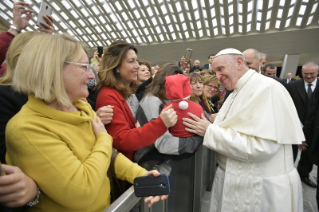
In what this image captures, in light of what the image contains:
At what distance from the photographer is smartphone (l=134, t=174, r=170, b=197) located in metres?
0.91

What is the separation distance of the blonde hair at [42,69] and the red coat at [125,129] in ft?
1.98

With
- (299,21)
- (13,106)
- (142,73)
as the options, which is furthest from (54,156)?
(299,21)

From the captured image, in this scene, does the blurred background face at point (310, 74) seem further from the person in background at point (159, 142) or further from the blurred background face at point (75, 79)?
the blurred background face at point (75, 79)

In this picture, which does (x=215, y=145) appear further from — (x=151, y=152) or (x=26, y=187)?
(x=26, y=187)

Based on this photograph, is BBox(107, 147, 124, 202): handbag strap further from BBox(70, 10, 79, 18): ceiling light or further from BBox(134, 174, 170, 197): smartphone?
BBox(70, 10, 79, 18): ceiling light

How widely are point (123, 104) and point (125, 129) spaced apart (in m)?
0.27

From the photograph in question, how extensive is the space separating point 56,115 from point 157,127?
0.70 meters

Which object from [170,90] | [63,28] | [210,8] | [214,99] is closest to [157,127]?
[170,90]

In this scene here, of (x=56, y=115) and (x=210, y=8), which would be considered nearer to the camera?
(x=56, y=115)

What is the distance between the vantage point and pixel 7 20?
21.0 meters

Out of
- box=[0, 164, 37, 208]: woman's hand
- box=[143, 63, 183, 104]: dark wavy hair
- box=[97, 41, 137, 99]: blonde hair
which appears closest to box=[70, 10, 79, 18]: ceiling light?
box=[97, 41, 137, 99]: blonde hair

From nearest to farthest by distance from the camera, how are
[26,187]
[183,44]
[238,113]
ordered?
[26,187] → [238,113] → [183,44]

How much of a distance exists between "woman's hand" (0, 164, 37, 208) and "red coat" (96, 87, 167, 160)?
0.72 meters

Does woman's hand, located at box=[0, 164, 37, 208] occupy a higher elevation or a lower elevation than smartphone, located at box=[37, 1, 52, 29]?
lower
